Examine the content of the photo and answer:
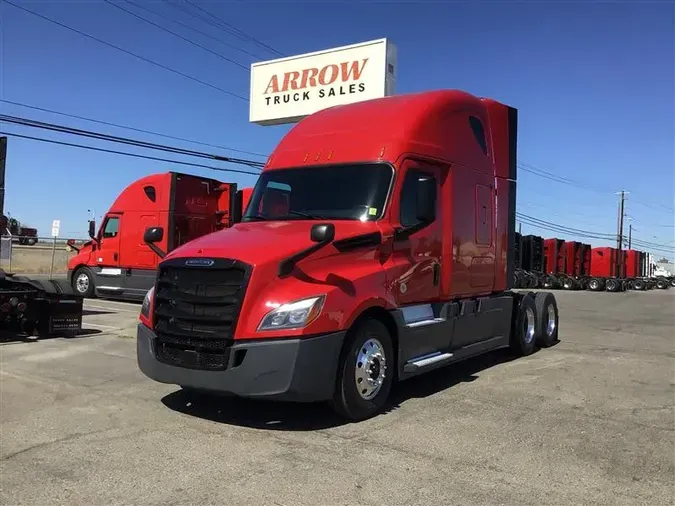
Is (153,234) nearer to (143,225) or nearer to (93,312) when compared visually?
(93,312)

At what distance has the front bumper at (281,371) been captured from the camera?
509 cm

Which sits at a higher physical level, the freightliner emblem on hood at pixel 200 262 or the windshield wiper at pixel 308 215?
the windshield wiper at pixel 308 215

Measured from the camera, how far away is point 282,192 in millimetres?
6902

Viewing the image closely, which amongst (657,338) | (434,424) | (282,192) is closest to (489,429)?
(434,424)

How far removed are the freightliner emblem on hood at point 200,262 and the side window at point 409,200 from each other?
209 cm

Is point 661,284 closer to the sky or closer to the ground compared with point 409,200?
closer to the ground

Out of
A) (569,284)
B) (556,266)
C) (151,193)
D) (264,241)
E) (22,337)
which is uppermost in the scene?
(151,193)

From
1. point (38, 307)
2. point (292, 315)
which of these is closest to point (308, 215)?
point (292, 315)

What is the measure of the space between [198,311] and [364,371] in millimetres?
1650

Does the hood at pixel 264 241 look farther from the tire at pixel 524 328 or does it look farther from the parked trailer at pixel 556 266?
the parked trailer at pixel 556 266

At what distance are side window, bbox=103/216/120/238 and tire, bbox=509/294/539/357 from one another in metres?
12.4

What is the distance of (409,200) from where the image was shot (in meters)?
6.55

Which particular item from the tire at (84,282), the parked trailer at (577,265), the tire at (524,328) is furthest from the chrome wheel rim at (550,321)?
the parked trailer at (577,265)

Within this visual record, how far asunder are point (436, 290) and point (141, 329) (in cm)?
331
